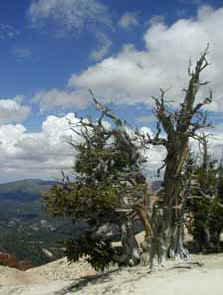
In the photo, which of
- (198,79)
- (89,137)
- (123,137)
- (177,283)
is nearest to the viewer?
(177,283)

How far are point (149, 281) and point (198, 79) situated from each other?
12.7 metres

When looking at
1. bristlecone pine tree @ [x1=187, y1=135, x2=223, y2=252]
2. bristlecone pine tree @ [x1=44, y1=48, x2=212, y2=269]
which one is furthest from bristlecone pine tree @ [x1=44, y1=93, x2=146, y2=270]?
bristlecone pine tree @ [x1=187, y1=135, x2=223, y2=252]

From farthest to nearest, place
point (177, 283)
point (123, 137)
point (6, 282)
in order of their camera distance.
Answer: point (6, 282), point (123, 137), point (177, 283)

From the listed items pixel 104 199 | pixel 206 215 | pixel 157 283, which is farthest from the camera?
pixel 206 215

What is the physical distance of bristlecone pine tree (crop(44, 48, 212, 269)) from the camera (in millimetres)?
22938

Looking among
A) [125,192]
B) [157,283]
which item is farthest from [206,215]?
[157,283]

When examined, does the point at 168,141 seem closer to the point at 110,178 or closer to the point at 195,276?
the point at 110,178

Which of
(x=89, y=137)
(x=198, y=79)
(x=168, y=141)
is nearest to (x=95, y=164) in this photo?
(x=89, y=137)

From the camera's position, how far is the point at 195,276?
17.3m

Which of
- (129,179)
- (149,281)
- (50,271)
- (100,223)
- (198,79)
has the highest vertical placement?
(198,79)

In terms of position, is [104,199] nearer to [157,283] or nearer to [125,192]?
[125,192]

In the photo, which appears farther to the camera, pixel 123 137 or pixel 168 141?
pixel 123 137

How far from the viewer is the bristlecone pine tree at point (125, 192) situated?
22938 millimetres

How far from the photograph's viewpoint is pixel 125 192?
24703mm
